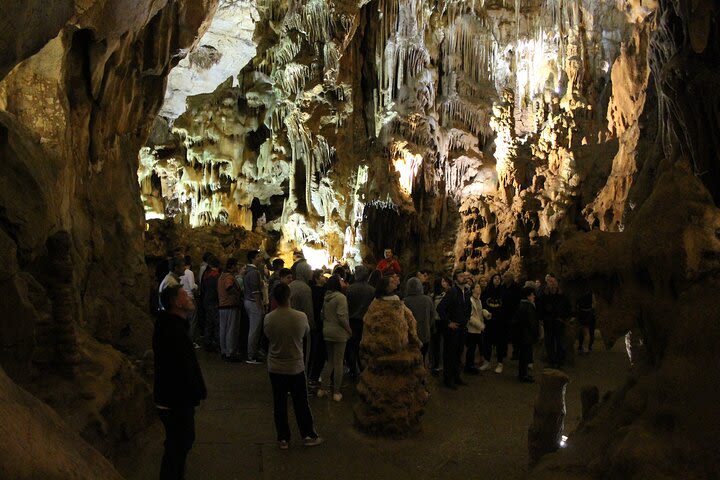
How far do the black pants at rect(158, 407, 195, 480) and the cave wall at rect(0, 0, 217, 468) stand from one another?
2.15 feet

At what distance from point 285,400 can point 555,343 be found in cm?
497

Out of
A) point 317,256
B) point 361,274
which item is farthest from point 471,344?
point 317,256

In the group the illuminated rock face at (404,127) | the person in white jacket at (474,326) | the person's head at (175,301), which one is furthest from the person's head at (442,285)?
the illuminated rock face at (404,127)

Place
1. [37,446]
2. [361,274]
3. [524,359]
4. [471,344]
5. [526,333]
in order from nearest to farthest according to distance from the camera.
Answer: [37,446] → [361,274] → [526,333] → [524,359] → [471,344]

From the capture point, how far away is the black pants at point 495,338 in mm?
8156

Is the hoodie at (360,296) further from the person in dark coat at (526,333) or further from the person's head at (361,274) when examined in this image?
the person in dark coat at (526,333)

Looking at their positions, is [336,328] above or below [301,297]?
below

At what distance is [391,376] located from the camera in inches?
201

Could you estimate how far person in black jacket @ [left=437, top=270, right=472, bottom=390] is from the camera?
21.8ft

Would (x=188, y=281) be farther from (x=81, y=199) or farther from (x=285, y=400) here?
(x=285, y=400)

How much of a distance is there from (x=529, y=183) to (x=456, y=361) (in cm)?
1052

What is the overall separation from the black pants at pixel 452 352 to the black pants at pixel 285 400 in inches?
96.9

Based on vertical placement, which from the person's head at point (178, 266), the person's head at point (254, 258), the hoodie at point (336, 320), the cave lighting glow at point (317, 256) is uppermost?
the cave lighting glow at point (317, 256)

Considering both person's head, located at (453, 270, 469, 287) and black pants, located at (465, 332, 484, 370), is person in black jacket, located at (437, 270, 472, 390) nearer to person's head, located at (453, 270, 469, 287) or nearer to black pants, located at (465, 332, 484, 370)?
person's head, located at (453, 270, 469, 287)
